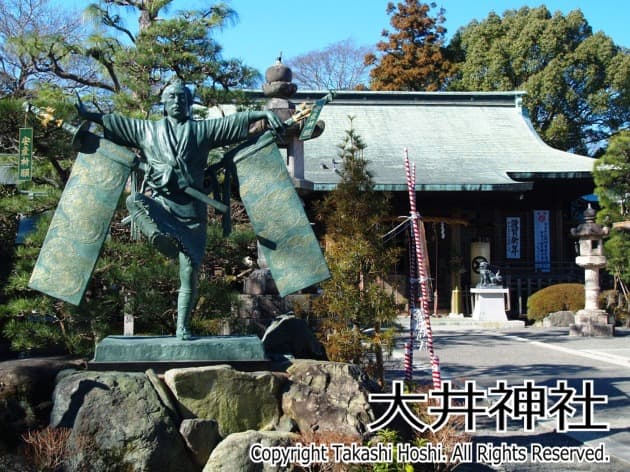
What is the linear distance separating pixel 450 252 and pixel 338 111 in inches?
280

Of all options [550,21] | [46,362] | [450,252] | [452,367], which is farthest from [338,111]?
[46,362]

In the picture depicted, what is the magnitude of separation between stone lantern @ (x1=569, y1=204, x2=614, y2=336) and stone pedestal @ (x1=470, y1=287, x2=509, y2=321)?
247 cm

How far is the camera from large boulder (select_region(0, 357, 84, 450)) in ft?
15.5

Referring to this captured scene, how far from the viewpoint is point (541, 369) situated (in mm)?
10617

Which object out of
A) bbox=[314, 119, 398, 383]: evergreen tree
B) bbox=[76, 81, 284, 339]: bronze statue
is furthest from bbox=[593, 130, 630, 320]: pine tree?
bbox=[76, 81, 284, 339]: bronze statue

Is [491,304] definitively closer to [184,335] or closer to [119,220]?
[119,220]

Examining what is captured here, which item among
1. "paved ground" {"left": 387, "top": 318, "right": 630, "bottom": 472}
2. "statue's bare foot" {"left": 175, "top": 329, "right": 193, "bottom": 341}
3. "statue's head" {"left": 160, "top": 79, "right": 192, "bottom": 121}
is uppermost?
"statue's head" {"left": 160, "top": 79, "right": 192, "bottom": 121}

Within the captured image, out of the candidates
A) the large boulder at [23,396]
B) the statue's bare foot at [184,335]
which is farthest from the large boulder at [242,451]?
the large boulder at [23,396]

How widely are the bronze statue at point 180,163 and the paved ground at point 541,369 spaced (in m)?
2.76

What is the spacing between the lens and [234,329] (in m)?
8.05

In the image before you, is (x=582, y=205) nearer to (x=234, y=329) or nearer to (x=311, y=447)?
(x=234, y=329)

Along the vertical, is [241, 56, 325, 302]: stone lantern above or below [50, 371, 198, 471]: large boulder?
above

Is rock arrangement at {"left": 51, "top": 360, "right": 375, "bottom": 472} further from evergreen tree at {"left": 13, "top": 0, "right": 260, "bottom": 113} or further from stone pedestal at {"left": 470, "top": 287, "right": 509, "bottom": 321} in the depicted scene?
stone pedestal at {"left": 470, "top": 287, "right": 509, "bottom": 321}

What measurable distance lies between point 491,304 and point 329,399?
47.8 ft
